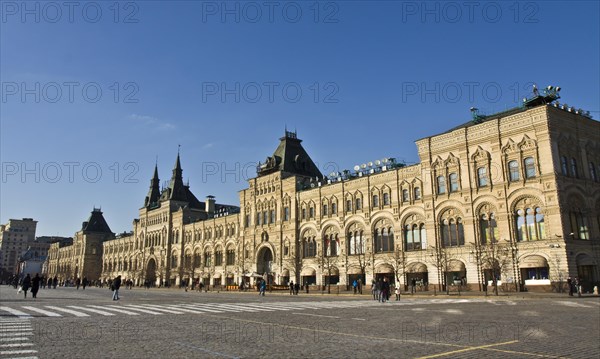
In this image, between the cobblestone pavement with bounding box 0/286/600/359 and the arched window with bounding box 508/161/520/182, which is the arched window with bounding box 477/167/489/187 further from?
the cobblestone pavement with bounding box 0/286/600/359

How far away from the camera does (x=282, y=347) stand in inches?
429

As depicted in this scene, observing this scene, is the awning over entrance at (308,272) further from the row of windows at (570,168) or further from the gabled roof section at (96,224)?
the gabled roof section at (96,224)

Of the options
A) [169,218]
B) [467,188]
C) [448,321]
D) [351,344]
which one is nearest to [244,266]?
[169,218]

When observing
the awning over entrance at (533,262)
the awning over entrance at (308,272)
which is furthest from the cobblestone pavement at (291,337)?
the awning over entrance at (308,272)

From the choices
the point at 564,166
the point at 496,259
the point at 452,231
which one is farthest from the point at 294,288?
the point at 564,166

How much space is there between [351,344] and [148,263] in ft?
349

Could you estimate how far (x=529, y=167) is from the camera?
45.0m

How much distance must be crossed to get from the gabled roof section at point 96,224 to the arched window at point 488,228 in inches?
5008

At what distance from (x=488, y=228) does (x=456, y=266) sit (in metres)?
5.25

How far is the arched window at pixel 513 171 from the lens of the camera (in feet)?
150

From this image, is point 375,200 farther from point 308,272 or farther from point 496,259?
point 496,259

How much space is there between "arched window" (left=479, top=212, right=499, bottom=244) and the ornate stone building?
0.34ft

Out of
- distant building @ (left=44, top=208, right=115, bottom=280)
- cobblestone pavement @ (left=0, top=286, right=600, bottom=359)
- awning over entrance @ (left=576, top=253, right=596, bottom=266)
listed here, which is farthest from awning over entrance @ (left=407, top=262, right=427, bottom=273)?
distant building @ (left=44, top=208, right=115, bottom=280)

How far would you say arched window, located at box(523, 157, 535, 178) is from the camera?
147 ft
